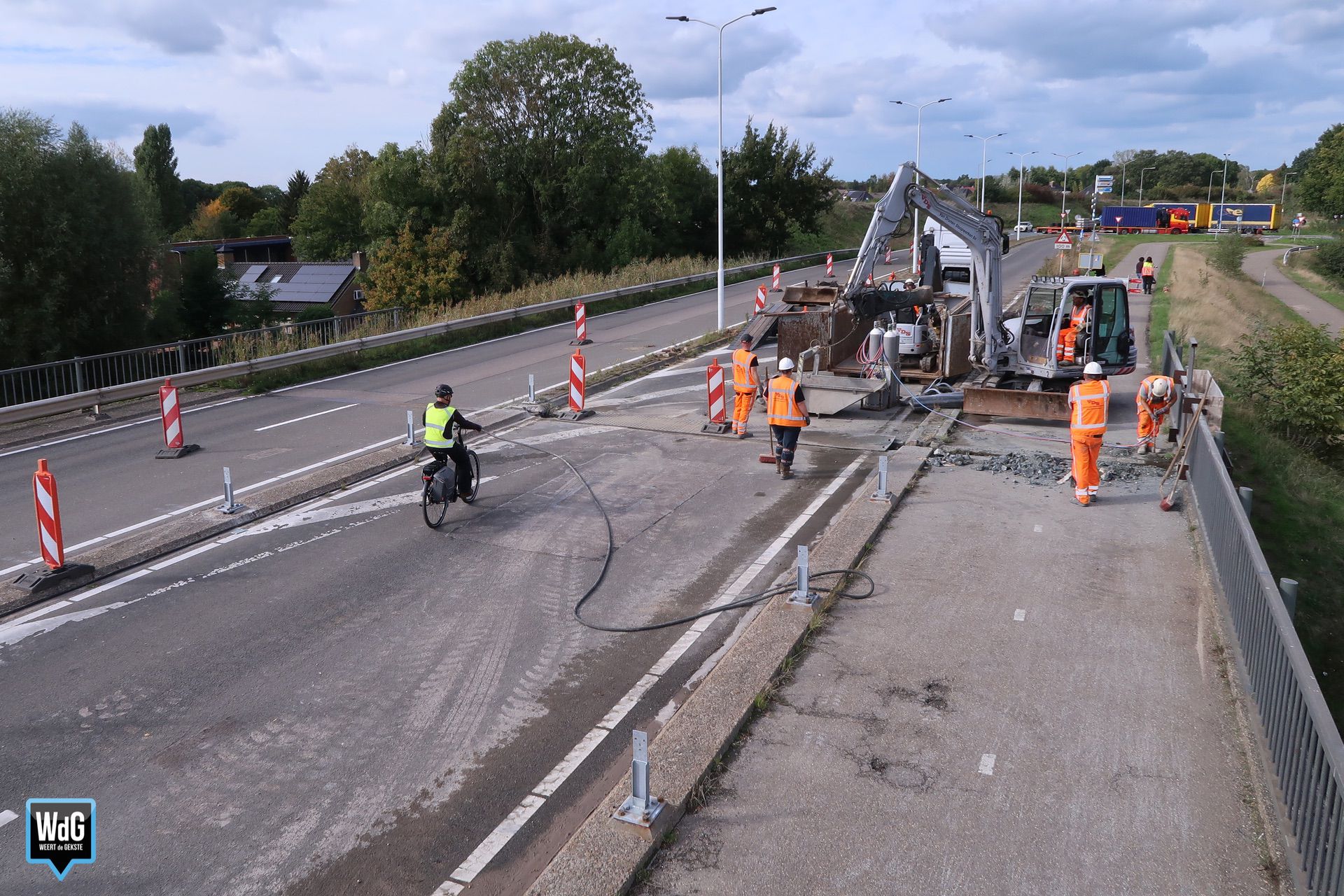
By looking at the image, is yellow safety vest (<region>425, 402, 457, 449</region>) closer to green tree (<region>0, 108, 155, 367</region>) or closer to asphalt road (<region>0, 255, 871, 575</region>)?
asphalt road (<region>0, 255, 871, 575</region>)

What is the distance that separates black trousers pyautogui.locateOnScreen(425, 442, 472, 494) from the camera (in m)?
11.2

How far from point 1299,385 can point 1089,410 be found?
8.79m

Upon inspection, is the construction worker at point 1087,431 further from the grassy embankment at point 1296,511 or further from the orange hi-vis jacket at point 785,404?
the orange hi-vis jacket at point 785,404

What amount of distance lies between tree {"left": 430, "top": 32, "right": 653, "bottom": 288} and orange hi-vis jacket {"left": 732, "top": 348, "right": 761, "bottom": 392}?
1442 inches

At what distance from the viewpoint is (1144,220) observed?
9050 cm

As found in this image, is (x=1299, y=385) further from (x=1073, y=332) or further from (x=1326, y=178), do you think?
(x=1326, y=178)

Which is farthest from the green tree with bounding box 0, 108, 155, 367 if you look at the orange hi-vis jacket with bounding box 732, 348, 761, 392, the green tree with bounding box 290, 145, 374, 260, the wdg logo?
the green tree with bounding box 290, 145, 374, 260

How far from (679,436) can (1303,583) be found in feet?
28.3

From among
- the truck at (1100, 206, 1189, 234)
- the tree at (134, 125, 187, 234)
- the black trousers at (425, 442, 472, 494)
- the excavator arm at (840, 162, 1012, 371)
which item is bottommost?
the black trousers at (425, 442, 472, 494)

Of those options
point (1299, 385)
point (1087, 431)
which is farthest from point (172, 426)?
point (1299, 385)

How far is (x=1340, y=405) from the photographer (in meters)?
17.3

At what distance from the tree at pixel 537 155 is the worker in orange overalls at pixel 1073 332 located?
119 feet

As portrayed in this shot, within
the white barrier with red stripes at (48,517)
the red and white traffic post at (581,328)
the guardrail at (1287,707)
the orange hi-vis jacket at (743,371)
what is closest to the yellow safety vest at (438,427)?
the white barrier with red stripes at (48,517)

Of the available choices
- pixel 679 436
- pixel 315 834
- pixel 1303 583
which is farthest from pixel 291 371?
pixel 1303 583
